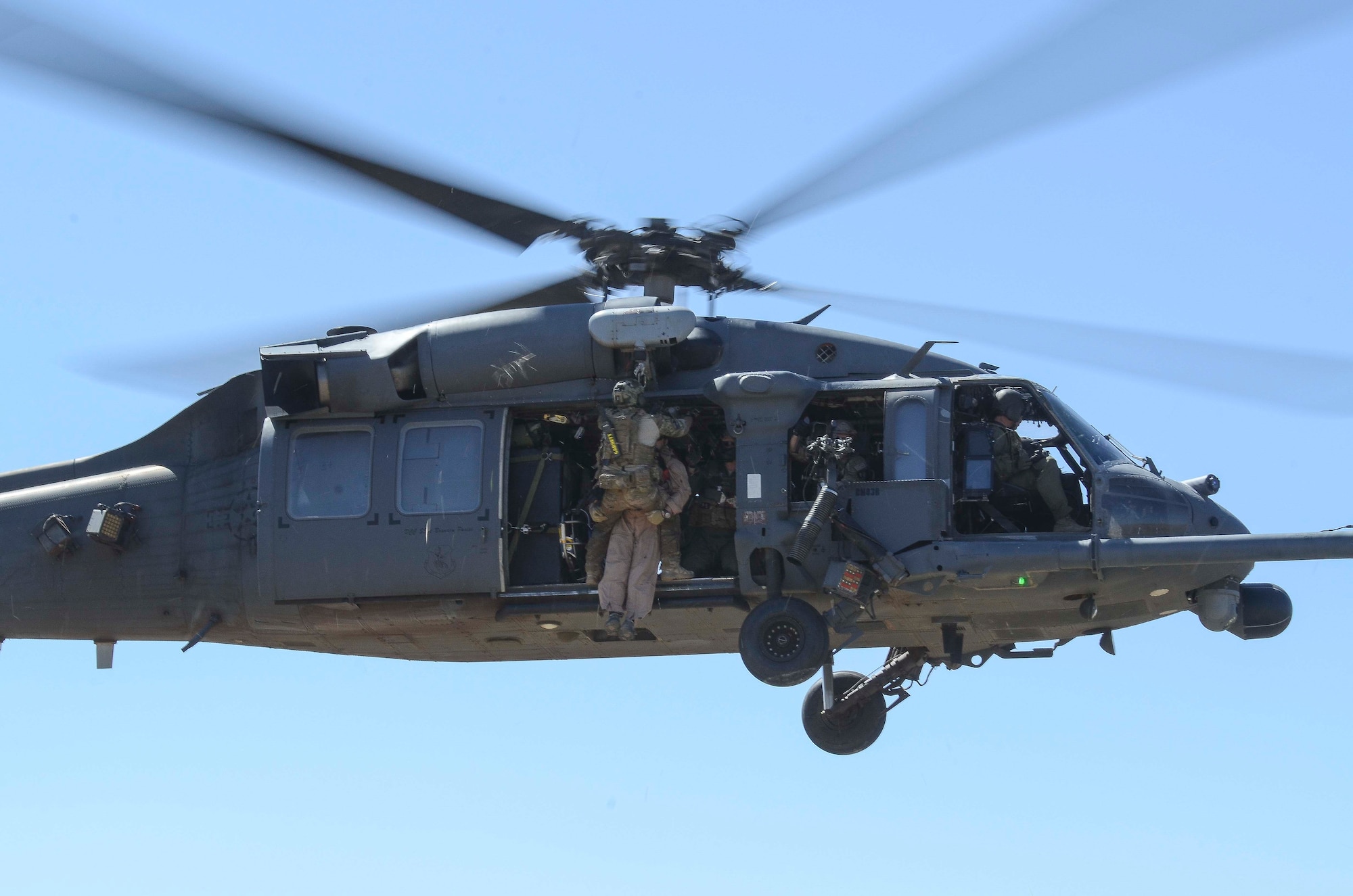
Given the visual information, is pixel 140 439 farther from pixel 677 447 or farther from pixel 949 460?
pixel 949 460

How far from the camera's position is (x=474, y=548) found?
44.3ft

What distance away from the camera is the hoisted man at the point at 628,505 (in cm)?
1321

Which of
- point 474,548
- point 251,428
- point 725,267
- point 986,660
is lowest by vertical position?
point 986,660

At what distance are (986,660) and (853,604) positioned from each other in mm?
1997

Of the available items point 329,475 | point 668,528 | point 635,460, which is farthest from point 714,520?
point 329,475

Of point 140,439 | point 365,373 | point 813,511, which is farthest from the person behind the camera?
point 140,439

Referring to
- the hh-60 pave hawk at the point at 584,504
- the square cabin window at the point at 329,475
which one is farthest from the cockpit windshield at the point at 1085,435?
the square cabin window at the point at 329,475

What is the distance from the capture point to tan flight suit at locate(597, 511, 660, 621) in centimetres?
1337

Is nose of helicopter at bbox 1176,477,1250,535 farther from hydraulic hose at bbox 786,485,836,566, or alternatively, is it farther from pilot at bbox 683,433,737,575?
pilot at bbox 683,433,737,575

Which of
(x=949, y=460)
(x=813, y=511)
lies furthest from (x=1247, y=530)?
(x=813, y=511)

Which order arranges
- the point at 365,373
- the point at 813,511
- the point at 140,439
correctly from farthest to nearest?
the point at 140,439
the point at 365,373
the point at 813,511

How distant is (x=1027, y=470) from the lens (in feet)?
43.0

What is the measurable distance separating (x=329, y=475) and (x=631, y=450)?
2424mm

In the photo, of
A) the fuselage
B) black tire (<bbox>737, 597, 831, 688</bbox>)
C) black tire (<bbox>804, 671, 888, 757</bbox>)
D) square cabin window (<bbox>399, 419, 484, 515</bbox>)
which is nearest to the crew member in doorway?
the fuselage
